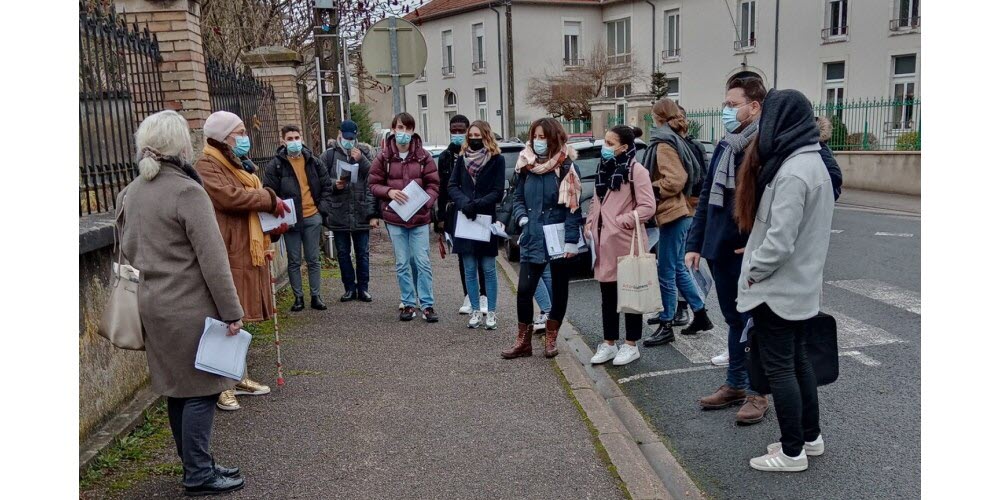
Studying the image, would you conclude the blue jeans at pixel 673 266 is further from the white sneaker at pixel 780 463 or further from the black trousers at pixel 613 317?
the white sneaker at pixel 780 463

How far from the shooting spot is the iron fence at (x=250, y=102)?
26.2 feet

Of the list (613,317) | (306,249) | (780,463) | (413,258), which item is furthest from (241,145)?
(780,463)

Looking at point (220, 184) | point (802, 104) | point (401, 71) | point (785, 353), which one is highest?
point (401, 71)

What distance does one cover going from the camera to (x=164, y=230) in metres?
3.61

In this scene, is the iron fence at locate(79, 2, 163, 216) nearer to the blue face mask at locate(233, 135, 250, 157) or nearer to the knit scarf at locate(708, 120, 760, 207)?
the blue face mask at locate(233, 135, 250, 157)

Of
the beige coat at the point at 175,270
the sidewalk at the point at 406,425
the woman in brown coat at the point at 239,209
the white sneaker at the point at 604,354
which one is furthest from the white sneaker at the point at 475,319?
the beige coat at the point at 175,270

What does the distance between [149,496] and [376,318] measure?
13.4ft

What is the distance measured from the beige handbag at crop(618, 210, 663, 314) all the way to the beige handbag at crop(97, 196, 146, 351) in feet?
10.7

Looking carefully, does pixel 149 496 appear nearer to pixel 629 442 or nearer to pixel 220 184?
pixel 220 184

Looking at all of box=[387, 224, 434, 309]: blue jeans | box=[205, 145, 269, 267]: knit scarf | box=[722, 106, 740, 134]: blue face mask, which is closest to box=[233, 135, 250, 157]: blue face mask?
box=[205, 145, 269, 267]: knit scarf

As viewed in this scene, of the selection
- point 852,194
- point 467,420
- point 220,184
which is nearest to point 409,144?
point 220,184

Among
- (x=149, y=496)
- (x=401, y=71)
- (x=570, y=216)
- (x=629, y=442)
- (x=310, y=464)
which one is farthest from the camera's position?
(x=401, y=71)

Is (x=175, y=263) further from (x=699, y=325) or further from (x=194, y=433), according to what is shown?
(x=699, y=325)

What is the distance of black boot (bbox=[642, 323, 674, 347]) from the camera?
6664mm
